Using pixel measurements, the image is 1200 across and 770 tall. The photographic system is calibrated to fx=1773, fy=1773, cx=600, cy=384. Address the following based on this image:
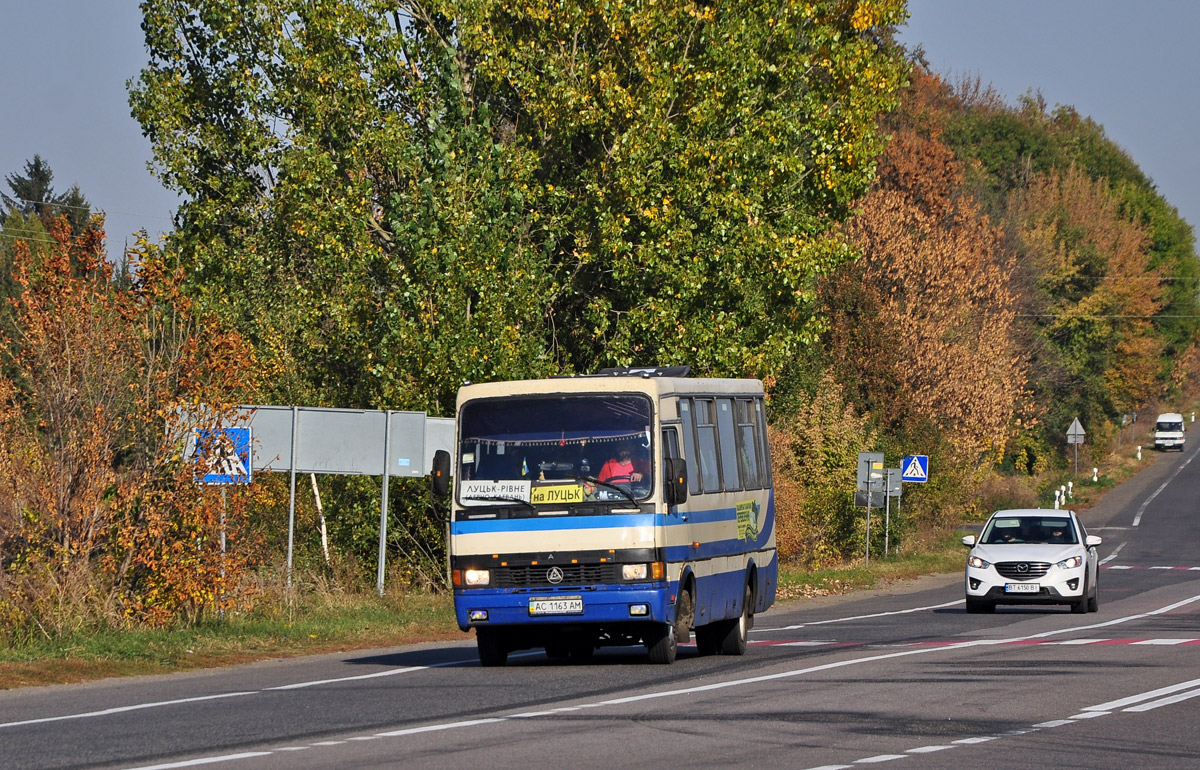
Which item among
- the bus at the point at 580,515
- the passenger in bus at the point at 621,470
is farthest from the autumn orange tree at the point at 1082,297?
the passenger in bus at the point at 621,470

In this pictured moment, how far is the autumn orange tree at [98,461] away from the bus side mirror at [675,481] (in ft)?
18.0

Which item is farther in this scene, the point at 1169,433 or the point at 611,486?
the point at 1169,433

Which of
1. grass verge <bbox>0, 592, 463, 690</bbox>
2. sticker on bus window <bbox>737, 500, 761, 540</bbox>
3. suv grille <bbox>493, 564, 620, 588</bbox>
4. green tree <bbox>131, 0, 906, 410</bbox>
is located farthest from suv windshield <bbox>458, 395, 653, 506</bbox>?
green tree <bbox>131, 0, 906, 410</bbox>

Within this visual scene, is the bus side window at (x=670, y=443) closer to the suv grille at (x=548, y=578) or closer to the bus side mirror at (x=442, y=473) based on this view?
the suv grille at (x=548, y=578)

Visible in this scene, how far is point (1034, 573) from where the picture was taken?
27859 mm

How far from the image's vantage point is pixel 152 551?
63.3 ft

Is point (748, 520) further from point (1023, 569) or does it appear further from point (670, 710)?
point (1023, 569)

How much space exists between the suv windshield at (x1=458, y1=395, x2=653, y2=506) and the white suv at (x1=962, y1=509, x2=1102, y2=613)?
11.9 m

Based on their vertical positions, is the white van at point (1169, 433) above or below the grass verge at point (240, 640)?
above

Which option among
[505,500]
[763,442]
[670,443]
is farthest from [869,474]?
[505,500]

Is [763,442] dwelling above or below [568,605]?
above

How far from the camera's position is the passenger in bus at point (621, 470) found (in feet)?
55.8

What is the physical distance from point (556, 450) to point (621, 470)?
2.21 feet

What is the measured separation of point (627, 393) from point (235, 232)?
1836cm
